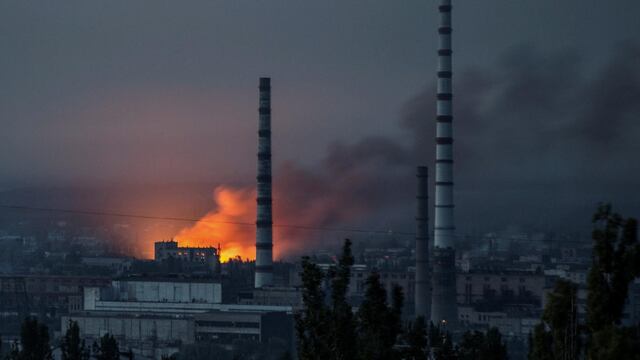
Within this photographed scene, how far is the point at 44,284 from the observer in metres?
73.6

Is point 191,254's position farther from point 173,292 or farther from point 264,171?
point 264,171

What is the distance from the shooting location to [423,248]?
2350 inches

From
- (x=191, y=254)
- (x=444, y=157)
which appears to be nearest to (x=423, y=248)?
(x=444, y=157)

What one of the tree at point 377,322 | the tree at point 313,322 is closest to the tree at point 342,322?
the tree at point 313,322

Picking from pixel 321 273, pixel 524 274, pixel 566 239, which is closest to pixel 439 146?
pixel 524 274

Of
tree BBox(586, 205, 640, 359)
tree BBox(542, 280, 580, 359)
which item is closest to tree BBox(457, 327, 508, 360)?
tree BBox(542, 280, 580, 359)

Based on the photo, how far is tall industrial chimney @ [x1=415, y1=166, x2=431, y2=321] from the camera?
59.4 m

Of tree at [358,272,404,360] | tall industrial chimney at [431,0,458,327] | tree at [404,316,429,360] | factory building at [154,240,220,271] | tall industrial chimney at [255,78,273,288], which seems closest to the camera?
tree at [358,272,404,360]

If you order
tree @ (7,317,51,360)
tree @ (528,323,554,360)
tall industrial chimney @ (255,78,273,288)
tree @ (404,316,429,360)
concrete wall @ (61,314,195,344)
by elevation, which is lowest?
concrete wall @ (61,314,195,344)

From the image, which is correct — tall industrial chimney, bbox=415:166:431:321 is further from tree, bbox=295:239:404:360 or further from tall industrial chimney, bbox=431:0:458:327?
tree, bbox=295:239:404:360

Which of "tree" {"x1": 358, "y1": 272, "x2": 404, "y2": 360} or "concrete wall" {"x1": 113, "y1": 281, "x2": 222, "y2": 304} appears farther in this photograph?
"concrete wall" {"x1": 113, "y1": 281, "x2": 222, "y2": 304}

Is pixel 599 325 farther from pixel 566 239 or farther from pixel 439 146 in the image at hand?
pixel 566 239

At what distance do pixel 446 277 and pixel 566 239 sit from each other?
3178 centimetres

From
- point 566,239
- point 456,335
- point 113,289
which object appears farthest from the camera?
point 566,239
